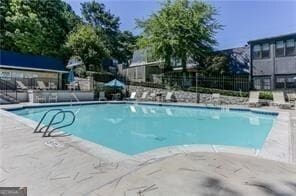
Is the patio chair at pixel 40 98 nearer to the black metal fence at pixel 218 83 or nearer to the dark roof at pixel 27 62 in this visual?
the dark roof at pixel 27 62

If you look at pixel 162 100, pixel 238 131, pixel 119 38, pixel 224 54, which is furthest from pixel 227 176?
pixel 119 38

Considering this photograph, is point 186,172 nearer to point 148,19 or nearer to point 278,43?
point 278,43

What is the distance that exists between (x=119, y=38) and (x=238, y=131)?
3476 cm

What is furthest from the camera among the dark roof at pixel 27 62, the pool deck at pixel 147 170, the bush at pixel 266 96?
the dark roof at pixel 27 62

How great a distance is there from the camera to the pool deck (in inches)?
133

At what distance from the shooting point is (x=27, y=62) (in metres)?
24.0

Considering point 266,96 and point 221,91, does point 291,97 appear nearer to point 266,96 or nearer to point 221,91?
point 266,96

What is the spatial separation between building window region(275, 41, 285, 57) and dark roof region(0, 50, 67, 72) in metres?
19.7

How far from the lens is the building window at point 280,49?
2084cm

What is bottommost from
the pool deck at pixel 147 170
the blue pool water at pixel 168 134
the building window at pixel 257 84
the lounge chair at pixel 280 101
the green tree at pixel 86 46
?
the blue pool water at pixel 168 134

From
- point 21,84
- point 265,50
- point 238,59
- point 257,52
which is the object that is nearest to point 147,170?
point 21,84

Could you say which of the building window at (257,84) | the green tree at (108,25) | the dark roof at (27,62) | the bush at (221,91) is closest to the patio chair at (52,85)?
the dark roof at (27,62)

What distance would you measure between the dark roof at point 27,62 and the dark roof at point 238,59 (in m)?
16.1

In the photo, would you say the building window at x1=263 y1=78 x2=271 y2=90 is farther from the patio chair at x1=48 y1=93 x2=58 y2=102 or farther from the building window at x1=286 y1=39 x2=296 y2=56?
the patio chair at x1=48 y1=93 x2=58 y2=102
